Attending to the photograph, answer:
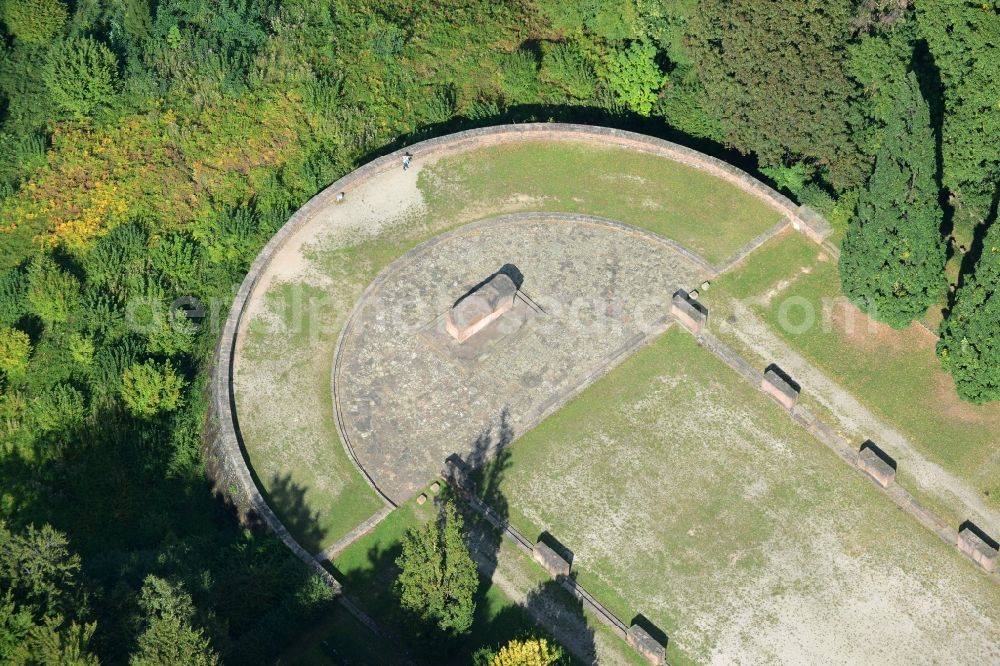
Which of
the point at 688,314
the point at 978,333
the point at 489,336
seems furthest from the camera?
the point at 489,336

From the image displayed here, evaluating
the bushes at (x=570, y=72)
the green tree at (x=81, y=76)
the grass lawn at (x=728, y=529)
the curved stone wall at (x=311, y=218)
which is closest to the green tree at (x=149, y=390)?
the curved stone wall at (x=311, y=218)

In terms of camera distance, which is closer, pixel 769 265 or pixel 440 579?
pixel 440 579

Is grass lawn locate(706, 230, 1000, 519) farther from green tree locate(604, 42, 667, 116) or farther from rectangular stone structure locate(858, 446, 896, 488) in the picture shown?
green tree locate(604, 42, 667, 116)

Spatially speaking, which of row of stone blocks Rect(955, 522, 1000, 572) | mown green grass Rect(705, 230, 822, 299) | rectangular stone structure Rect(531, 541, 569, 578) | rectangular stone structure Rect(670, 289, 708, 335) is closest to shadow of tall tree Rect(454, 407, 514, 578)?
rectangular stone structure Rect(531, 541, 569, 578)

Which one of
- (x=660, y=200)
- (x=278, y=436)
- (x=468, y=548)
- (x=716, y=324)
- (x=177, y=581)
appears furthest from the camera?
(x=660, y=200)

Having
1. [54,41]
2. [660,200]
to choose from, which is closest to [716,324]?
[660,200]

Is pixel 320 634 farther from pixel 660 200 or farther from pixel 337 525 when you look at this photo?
pixel 660 200

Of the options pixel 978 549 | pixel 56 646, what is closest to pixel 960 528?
pixel 978 549

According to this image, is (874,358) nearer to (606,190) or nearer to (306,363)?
(606,190)
